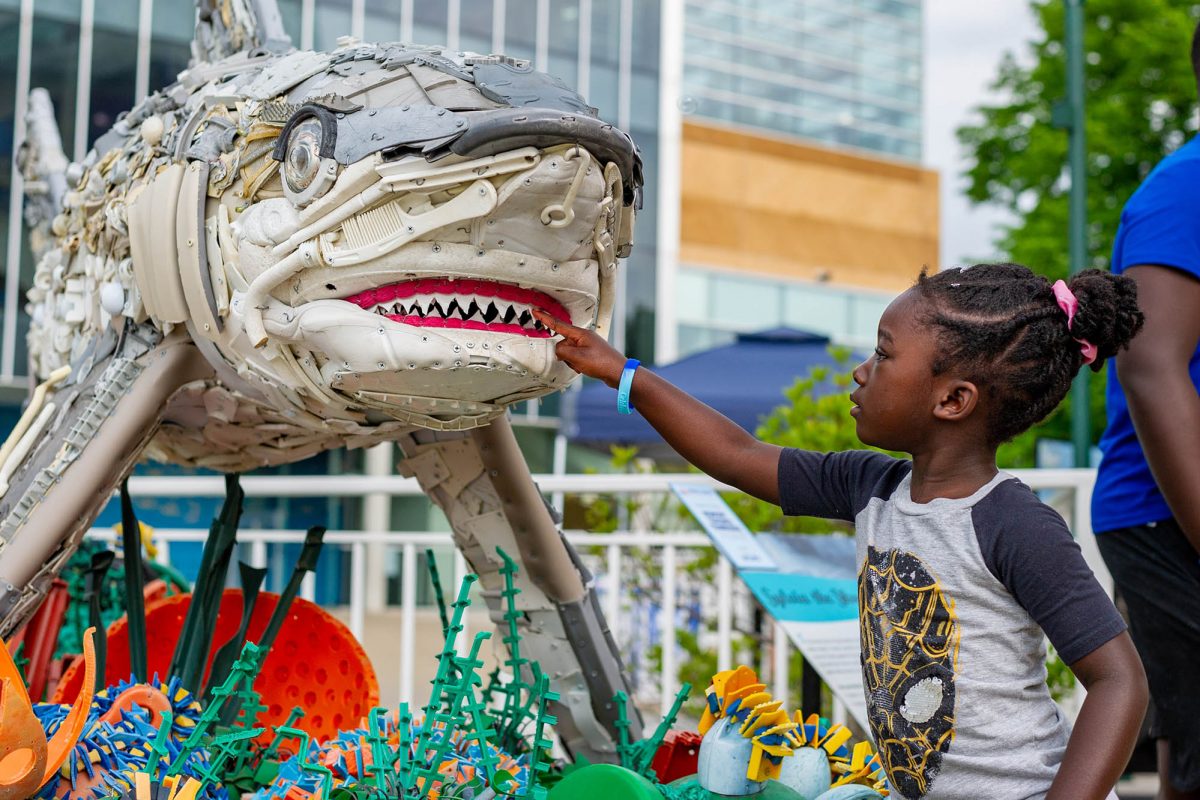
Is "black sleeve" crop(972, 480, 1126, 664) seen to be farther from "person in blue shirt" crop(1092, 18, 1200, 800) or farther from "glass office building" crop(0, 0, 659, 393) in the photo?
"glass office building" crop(0, 0, 659, 393)

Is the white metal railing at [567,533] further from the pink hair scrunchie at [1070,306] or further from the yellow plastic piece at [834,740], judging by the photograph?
the pink hair scrunchie at [1070,306]

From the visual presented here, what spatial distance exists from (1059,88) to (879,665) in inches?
483

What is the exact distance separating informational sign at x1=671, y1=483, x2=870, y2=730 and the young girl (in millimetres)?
1100

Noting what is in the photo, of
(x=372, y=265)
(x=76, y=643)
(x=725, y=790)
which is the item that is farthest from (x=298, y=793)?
(x=76, y=643)

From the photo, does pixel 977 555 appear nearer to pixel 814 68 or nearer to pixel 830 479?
pixel 830 479

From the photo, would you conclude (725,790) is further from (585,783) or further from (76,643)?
(76,643)

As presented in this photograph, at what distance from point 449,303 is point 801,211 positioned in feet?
54.2

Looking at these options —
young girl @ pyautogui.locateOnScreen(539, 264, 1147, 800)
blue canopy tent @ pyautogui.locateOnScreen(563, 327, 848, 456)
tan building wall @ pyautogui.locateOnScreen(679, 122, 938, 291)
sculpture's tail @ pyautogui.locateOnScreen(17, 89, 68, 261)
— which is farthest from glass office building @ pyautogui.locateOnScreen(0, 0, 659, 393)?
young girl @ pyautogui.locateOnScreen(539, 264, 1147, 800)

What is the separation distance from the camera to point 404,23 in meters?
13.2

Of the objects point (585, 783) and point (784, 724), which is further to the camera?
point (784, 724)

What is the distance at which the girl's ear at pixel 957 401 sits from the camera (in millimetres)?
1614

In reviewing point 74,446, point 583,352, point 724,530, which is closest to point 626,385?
point 583,352

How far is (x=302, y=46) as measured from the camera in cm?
1258

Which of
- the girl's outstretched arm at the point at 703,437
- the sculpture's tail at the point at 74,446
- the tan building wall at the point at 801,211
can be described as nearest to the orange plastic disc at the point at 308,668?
the sculpture's tail at the point at 74,446
